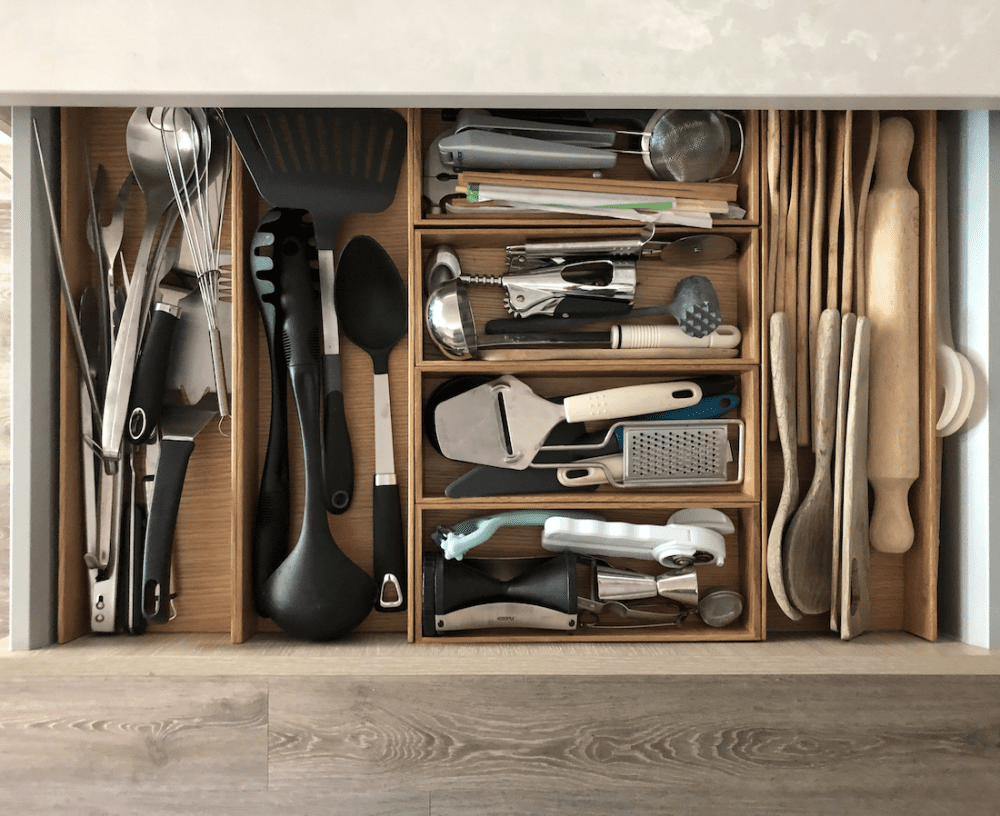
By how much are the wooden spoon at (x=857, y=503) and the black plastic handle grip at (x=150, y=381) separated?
108 cm

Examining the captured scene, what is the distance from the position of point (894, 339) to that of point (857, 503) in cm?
26

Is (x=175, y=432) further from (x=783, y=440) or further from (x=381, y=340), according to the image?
(x=783, y=440)

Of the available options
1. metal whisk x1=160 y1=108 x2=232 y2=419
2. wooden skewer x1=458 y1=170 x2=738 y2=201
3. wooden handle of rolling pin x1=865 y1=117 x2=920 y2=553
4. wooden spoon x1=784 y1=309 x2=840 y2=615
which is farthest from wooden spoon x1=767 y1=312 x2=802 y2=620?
metal whisk x1=160 y1=108 x2=232 y2=419

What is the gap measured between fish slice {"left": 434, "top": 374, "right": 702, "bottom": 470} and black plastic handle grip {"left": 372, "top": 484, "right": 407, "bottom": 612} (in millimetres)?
129

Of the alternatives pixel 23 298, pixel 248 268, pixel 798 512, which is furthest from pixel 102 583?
pixel 798 512

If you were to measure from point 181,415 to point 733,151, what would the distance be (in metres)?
1.01

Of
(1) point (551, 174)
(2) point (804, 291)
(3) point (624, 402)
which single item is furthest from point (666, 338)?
(1) point (551, 174)

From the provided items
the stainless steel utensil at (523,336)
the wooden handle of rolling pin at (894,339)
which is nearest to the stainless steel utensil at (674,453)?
the stainless steel utensil at (523,336)

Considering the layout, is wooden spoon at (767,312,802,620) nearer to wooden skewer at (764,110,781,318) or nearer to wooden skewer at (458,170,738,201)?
wooden skewer at (764,110,781,318)

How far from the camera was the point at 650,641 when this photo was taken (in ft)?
3.58

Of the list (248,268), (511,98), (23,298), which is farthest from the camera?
(248,268)

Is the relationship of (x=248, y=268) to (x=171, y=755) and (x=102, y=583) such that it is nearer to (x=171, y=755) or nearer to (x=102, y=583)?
(x=102, y=583)

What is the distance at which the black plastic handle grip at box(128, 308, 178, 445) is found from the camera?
1092 millimetres

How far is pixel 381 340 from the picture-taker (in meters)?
1.16
